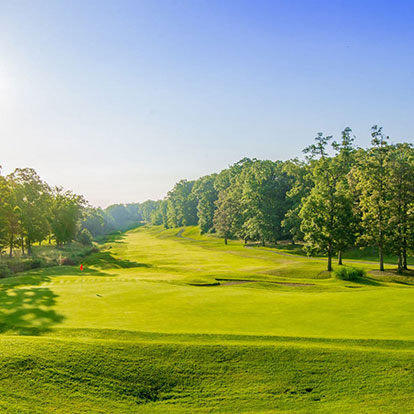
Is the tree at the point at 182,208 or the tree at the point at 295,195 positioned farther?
the tree at the point at 182,208

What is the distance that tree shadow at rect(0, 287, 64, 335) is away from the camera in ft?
44.7

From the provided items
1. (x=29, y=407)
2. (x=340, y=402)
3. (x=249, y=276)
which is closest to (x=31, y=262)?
(x=249, y=276)

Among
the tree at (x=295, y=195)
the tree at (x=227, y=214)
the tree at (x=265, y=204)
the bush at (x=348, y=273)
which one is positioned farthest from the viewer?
the tree at (x=227, y=214)

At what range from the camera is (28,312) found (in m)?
15.9

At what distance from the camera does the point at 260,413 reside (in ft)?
26.3

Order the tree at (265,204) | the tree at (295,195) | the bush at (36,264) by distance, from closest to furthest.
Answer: the bush at (36,264)
the tree at (295,195)
the tree at (265,204)

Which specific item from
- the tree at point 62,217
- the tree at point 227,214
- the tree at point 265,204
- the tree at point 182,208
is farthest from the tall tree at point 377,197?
the tree at point 182,208

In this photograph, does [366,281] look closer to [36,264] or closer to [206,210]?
[36,264]

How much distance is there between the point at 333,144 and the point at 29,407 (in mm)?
43372

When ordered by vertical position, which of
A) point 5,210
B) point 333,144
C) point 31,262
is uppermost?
point 333,144

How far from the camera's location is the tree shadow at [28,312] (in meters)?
13.6

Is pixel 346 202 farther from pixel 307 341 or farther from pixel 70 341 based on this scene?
pixel 70 341

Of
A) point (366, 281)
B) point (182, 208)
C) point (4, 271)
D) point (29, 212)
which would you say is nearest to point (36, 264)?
point (4, 271)

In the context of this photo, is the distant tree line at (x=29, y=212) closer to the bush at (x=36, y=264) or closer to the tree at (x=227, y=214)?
the bush at (x=36, y=264)
